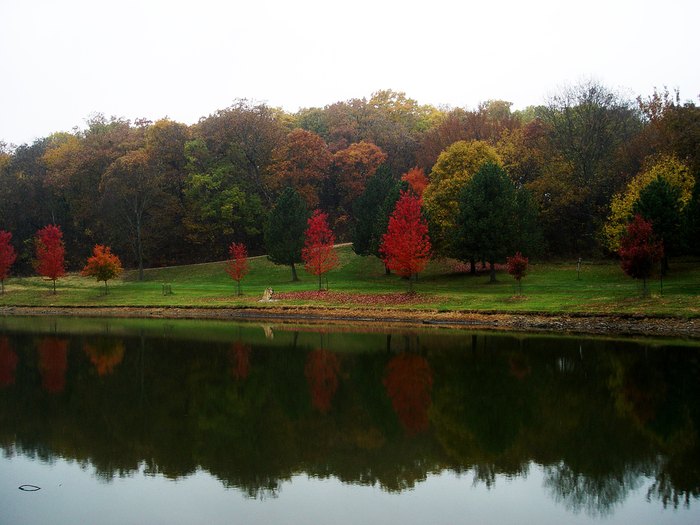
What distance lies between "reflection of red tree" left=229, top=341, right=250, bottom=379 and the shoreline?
11070 mm

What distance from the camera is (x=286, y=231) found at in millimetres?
62406

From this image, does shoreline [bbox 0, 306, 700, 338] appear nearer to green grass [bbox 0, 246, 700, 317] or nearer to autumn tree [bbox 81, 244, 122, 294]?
green grass [bbox 0, 246, 700, 317]

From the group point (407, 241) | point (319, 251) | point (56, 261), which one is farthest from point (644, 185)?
point (56, 261)

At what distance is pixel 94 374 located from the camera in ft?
87.9

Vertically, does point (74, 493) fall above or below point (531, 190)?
below

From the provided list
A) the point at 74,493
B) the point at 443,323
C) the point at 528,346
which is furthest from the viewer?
the point at 443,323

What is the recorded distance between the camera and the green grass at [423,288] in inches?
1597

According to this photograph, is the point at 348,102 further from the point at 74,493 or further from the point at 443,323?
the point at 74,493

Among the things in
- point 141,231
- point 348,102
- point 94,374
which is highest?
point 348,102

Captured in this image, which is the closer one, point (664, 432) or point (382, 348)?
point (664, 432)

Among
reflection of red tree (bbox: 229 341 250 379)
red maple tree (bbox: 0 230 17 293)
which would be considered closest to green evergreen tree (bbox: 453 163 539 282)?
reflection of red tree (bbox: 229 341 250 379)

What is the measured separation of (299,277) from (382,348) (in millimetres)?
33959

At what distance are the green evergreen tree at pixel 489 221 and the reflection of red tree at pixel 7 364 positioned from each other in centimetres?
3363

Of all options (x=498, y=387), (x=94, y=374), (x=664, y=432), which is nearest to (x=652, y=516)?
(x=664, y=432)
